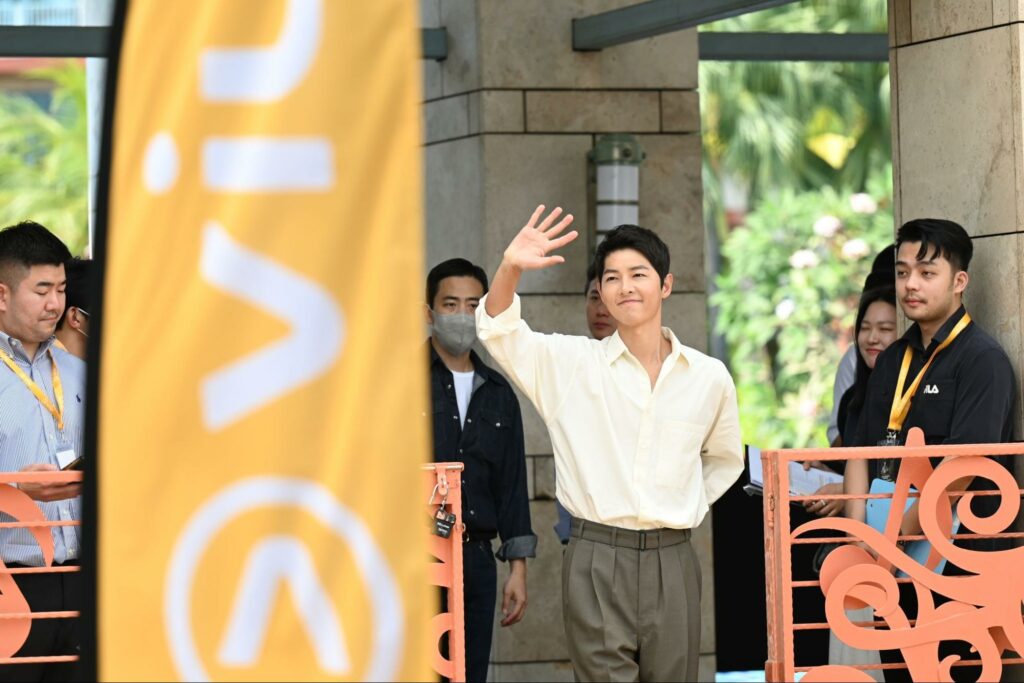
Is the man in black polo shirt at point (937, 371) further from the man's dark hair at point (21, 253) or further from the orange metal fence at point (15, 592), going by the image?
the man's dark hair at point (21, 253)

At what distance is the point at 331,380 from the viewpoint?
2605mm

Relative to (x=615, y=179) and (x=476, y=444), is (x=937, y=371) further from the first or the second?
(x=615, y=179)

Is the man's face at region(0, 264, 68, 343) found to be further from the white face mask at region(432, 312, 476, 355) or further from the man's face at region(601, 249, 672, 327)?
the man's face at region(601, 249, 672, 327)

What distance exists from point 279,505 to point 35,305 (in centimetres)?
363

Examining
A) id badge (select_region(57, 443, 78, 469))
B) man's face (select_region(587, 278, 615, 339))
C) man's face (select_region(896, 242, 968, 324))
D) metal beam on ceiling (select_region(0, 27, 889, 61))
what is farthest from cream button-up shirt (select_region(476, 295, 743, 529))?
metal beam on ceiling (select_region(0, 27, 889, 61))

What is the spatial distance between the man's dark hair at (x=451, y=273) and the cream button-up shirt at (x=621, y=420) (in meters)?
1.39

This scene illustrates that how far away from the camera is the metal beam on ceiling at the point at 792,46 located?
9703 mm

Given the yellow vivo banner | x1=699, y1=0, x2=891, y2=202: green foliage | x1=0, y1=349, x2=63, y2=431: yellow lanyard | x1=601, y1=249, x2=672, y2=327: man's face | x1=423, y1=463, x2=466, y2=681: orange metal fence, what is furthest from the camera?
x1=699, y1=0, x2=891, y2=202: green foliage

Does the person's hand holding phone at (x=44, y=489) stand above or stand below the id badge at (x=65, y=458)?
below

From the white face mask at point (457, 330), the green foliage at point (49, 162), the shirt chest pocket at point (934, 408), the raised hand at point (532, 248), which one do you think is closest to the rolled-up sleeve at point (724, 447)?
the shirt chest pocket at point (934, 408)

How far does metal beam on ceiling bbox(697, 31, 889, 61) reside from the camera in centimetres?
970

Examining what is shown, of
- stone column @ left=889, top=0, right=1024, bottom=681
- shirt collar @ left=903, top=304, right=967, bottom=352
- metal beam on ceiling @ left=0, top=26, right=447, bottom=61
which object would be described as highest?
metal beam on ceiling @ left=0, top=26, right=447, bottom=61

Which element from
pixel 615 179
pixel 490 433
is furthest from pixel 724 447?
pixel 615 179

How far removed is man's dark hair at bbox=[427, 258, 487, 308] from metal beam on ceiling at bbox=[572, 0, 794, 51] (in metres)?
1.59
